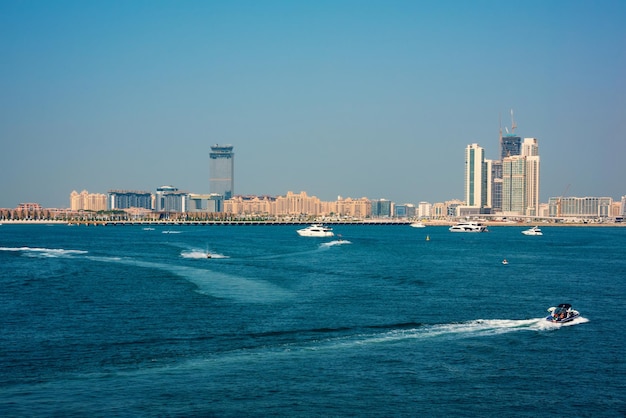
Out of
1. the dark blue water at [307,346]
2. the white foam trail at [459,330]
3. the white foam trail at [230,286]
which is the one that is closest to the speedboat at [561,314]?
the white foam trail at [459,330]

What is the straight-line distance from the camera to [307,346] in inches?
1337

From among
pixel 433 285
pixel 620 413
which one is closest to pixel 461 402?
pixel 620 413

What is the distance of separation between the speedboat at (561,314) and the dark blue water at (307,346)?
2.58ft

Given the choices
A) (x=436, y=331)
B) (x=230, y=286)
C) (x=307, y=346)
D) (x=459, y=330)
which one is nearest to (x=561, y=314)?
(x=459, y=330)

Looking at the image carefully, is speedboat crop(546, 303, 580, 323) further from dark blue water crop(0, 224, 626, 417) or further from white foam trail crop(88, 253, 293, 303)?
white foam trail crop(88, 253, 293, 303)

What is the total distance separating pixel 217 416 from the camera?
24328 mm

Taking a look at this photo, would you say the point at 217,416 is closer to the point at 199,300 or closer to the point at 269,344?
the point at 269,344

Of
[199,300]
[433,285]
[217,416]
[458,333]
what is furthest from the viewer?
[433,285]

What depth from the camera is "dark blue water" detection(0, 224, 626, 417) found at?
2595 cm

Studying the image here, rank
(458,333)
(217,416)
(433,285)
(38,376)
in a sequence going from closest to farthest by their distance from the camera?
(217,416) < (38,376) < (458,333) < (433,285)

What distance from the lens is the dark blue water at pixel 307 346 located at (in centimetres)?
2595

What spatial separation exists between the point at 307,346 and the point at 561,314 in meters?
15.5

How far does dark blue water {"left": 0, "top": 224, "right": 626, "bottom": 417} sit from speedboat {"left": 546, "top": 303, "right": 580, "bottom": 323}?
2.58 feet

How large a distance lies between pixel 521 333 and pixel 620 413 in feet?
40.0
